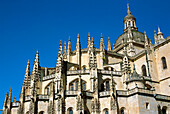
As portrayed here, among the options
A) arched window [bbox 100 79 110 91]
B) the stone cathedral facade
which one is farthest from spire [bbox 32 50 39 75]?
arched window [bbox 100 79 110 91]

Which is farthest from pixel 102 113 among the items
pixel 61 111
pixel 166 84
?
pixel 166 84

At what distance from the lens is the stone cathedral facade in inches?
1373

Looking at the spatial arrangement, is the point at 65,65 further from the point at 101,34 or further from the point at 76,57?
the point at 101,34

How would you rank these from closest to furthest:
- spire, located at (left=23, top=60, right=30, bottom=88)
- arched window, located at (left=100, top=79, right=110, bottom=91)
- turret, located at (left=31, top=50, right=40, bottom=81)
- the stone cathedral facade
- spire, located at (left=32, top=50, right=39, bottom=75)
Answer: the stone cathedral facade < arched window, located at (left=100, top=79, right=110, bottom=91) < turret, located at (left=31, top=50, right=40, bottom=81) < spire, located at (left=32, top=50, right=39, bottom=75) < spire, located at (left=23, top=60, right=30, bottom=88)

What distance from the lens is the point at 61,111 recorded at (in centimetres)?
3462

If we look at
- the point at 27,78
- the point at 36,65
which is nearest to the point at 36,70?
the point at 36,65

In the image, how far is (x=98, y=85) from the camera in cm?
3947

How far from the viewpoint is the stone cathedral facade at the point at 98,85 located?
3488cm

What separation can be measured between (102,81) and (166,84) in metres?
10.8

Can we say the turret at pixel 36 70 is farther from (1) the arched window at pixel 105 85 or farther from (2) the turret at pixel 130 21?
(2) the turret at pixel 130 21

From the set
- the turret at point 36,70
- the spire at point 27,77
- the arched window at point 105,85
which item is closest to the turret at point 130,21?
the arched window at point 105,85

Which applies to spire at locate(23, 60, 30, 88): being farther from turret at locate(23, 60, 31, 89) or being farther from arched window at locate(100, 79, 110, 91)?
arched window at locate(100, 79, 110, 91)

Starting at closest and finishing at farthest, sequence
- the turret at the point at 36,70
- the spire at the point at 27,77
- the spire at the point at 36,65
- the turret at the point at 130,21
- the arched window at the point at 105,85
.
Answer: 1. the arched window at the point at 105,85
2. the turret at the point at 36,70
3. the spire at the point at 36,65
4. the spire at the point at 27,77
5. the turret at the point at 130,21

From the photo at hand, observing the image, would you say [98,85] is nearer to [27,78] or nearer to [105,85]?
[105,85]
